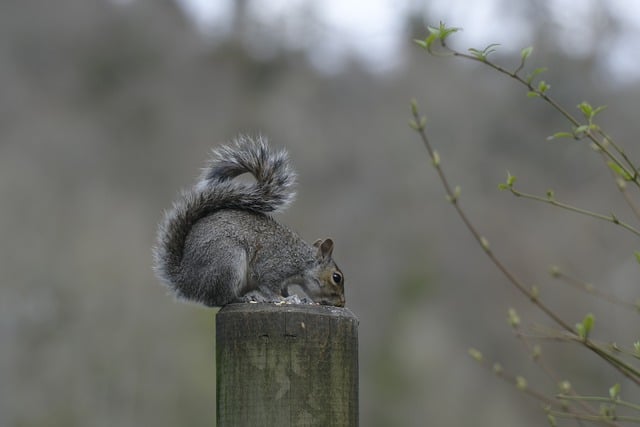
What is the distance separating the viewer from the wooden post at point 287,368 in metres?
1.75

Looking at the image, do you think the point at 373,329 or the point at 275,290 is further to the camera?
the point at 373,329

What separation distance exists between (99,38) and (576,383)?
29.6 ft

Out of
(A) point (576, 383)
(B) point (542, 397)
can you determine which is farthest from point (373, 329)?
(B) point (542, 397)

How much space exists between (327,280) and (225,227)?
0.52m

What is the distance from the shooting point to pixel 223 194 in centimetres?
288

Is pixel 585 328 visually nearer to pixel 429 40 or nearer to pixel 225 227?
pixel 429 40

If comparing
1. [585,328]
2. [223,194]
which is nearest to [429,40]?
[585,328]

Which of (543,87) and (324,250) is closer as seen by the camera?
(543,87)

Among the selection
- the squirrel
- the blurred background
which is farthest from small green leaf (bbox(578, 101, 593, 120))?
the blurred background

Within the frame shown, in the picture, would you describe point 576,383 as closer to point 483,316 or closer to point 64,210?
point 483,316

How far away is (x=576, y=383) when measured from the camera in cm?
995

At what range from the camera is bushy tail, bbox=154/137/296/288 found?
9.48 ft

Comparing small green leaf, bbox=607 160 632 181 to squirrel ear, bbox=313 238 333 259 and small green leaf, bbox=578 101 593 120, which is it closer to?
small green leaf, bbox=578 101 593 120

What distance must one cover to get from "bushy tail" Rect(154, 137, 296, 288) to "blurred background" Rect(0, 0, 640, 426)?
7283 mm
